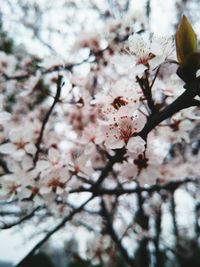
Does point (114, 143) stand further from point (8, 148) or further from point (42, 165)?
point (8, 148)

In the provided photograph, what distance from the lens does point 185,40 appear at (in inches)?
31.9

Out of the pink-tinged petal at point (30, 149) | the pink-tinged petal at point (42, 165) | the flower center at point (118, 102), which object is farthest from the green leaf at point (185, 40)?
the pink-tinged petal at point (30, 149)

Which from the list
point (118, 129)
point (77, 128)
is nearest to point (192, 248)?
point (77, 128)

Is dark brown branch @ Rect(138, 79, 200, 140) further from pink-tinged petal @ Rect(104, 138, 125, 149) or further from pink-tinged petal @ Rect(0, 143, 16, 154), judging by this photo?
pink-tinged petal @ Rect(0, 143, 16, 154)

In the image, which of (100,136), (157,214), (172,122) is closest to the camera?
(100,136)

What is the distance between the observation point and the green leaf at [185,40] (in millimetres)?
807

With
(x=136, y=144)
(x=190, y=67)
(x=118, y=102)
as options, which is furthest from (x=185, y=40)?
(x=118, y=102)

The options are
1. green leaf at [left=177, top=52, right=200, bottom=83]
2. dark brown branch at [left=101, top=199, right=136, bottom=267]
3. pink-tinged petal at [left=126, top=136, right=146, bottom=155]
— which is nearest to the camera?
green leaf at [left=177, top=52, right=200, bottom=83]

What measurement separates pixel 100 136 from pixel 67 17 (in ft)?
→ 10.2

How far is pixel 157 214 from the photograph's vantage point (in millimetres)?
4004

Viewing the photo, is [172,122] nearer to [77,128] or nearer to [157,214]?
[77,128]

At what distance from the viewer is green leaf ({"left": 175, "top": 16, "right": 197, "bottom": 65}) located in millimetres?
807

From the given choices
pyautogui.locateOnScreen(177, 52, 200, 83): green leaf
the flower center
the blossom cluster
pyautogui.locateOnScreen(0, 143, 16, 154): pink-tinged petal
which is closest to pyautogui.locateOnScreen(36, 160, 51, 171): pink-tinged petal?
the blossom cluster

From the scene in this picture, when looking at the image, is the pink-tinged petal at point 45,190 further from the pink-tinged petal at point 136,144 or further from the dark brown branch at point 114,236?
the dark brown branch at point 114,236
